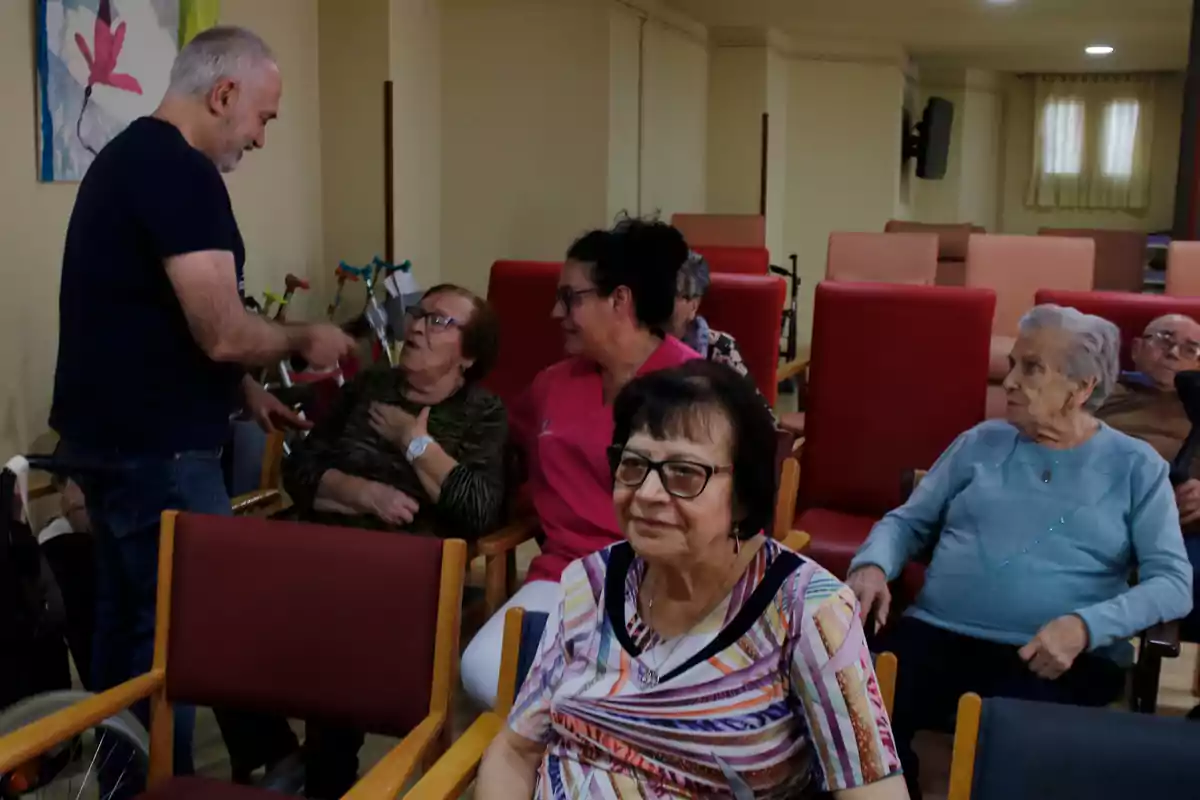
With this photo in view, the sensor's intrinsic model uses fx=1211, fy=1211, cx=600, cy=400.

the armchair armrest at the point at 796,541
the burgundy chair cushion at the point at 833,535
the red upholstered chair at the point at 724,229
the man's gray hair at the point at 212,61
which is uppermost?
the man's gray hair at the point at 212,61

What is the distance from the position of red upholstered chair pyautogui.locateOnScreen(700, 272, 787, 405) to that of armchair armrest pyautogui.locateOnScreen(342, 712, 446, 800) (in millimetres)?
1626

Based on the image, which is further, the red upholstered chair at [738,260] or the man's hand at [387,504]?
the red upholstered chair at [738,260]

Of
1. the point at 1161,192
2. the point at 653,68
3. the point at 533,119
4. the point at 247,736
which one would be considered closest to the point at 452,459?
the point at 247,736

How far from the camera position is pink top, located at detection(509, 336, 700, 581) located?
219 centimetres

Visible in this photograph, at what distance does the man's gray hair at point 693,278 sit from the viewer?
2.82 metres

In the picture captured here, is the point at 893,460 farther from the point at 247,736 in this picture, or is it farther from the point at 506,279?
the point at 247,736

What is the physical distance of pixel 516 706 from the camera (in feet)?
4.69

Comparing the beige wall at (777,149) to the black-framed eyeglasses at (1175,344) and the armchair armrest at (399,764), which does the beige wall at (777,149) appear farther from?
the armchair armrest at (399,764)

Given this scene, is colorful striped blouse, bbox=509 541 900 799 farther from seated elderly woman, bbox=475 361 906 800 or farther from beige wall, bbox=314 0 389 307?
beige wall, bbox=314 0 389 307

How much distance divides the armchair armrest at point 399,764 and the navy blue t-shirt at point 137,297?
27.8 inches

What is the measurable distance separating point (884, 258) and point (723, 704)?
14.9ft

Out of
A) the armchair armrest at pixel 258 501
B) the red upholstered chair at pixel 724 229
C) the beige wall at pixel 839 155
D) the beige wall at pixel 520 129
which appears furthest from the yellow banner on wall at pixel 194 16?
the beige wall at pixel 839 155

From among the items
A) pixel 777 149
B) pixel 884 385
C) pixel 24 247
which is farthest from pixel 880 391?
pixel 777 149

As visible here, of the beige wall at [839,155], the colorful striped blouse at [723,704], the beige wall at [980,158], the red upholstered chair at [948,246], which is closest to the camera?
the colorful striped blouse at [723,704]
